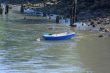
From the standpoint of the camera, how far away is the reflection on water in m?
46.1

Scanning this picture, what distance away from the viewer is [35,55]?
5350 centimetres

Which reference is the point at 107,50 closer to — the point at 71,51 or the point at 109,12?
the point at 71,51

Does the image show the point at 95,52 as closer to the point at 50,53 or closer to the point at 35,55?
the point at 50,53

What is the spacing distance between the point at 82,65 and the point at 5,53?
10.3 m

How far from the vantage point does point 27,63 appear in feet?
159

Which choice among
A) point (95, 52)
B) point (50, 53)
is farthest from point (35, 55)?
point (95, 52)

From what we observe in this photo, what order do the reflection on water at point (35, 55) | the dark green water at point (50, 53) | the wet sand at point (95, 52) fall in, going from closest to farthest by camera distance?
the reflection on water at point (35, 55)
the dark green water at point (50, 53)
the wet sand at point (95, 52)

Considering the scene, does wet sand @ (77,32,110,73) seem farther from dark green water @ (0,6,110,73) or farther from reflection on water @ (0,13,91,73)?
reflection on water @ (0,13,91,73)

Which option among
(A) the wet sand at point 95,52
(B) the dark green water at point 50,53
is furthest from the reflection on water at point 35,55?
(A) the wet sand at point 95,52

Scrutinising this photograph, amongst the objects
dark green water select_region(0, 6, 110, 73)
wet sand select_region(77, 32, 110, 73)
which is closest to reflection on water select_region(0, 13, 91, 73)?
dark green water select_region(0, 6, 110, 73)

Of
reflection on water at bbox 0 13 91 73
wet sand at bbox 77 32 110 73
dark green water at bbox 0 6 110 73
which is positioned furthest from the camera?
wet sand at bbox 77 32 110 73

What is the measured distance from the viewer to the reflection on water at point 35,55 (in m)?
46.1

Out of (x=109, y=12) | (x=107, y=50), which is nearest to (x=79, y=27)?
(x=109, y=12)

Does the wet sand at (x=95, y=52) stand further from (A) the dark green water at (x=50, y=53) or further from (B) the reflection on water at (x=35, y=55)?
(B) the reflection on water at (x=35, y=55)
